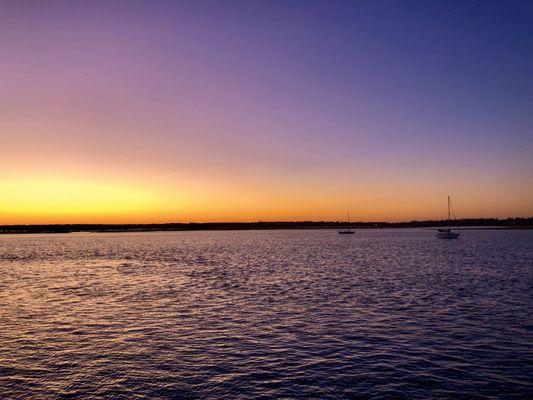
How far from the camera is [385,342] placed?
2167cm

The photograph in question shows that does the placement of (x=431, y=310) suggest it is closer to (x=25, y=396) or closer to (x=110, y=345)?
(x=110, y=345)

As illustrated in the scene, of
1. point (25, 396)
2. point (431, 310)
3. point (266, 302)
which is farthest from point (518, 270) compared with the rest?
point (25, 396)

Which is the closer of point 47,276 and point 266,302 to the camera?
point 266,302

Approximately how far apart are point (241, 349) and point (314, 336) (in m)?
4.37

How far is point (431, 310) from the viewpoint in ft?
98.3

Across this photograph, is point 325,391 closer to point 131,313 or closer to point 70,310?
point 131,313

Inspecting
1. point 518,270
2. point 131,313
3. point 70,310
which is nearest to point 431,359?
point 131,313

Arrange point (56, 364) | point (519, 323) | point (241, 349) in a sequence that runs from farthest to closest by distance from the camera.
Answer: point (519, 323)
point (241, 349)
point (56, 364)

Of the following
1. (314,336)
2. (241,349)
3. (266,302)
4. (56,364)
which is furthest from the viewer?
(266,302)

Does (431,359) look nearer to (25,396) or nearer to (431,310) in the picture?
(431,310)

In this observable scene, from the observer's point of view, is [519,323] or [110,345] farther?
[519,323]

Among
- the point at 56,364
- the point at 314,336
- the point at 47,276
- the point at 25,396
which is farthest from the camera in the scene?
the point at 47,276

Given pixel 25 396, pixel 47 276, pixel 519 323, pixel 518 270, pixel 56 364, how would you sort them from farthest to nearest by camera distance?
pixel 518 270
pixel 47 276
pixel 519 323
pixel 56 364
pixel 25 396

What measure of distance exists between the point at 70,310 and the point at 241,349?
52.2ft
